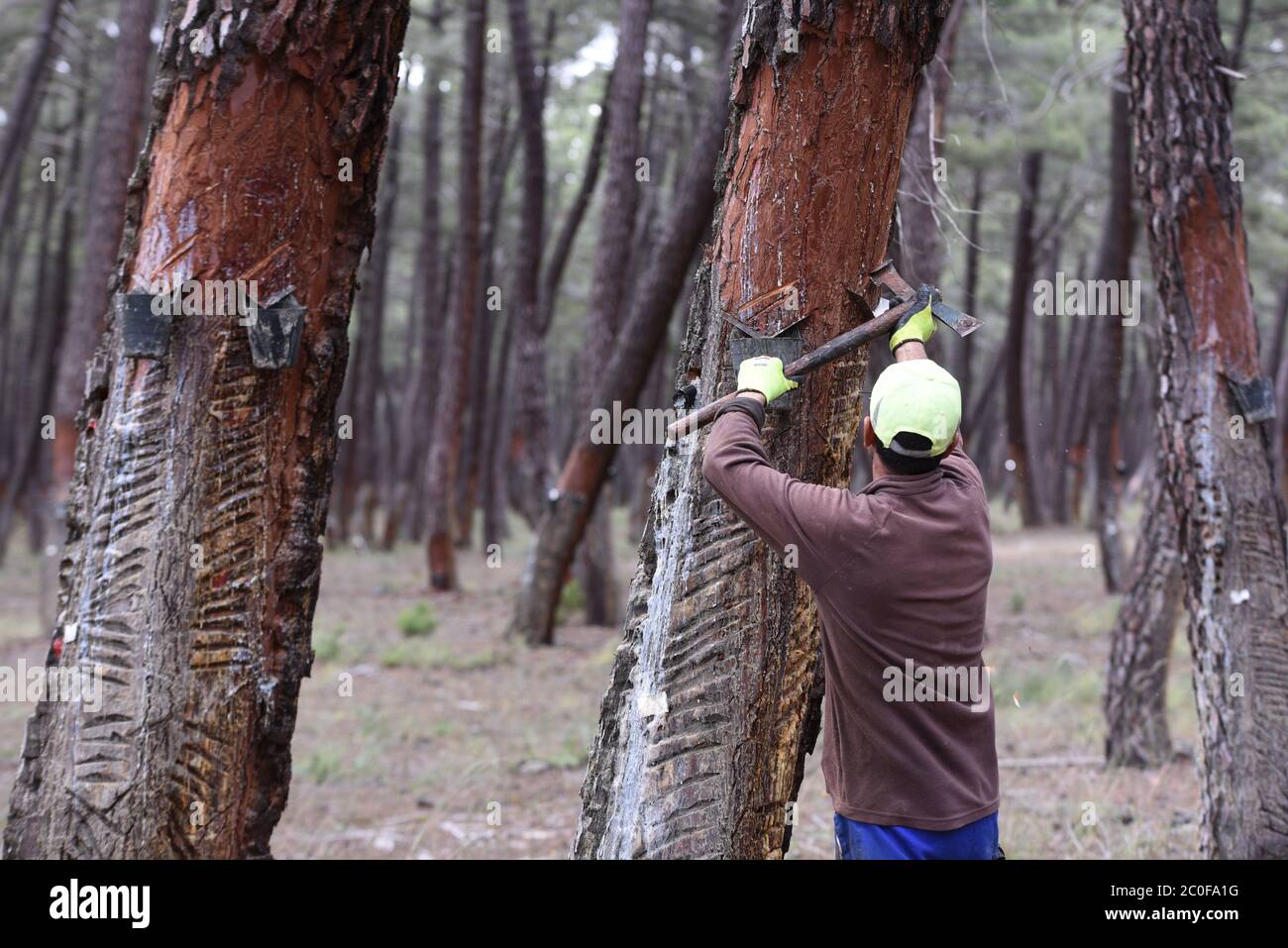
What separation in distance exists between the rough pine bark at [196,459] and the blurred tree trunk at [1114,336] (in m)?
7.29

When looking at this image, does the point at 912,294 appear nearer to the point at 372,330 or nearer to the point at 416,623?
the point at 416,623

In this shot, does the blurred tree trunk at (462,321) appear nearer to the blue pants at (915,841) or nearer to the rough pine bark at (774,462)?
the rough pine bark at (774,462)

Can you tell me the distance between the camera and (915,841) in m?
2.65

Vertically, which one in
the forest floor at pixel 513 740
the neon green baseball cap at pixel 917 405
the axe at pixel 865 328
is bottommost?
the forest floor at pixel 513 740

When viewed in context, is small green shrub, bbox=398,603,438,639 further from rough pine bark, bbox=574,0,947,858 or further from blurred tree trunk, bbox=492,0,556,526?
rough pine bark, bbox=574,0,947,858

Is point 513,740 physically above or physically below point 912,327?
below

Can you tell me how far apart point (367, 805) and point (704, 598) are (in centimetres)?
379

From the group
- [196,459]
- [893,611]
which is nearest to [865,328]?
[893,611]

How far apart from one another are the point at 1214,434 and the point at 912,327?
7.44 ft

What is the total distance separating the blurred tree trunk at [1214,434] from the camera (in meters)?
4.27

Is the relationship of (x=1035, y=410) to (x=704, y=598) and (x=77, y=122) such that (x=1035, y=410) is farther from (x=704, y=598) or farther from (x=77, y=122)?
(x=704, y=598)

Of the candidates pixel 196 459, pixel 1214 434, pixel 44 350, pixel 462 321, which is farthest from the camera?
pixel 44 350

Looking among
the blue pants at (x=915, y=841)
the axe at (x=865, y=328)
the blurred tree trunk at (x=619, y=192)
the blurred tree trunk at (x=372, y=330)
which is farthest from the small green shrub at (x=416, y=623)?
the blue pants at (x=915, y=841)

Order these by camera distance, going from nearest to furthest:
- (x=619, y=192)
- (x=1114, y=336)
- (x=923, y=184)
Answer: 1. (x=923, y=184)
2. (x=1114, y=336)
3. (x=619, y=192)
